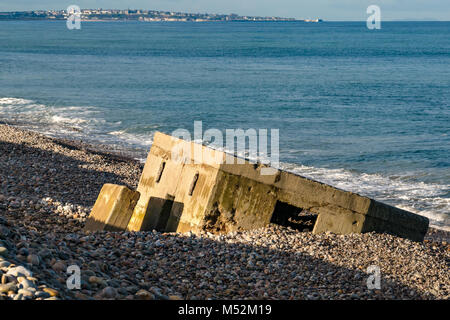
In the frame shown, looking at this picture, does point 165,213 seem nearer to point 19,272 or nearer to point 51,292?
point 19,272

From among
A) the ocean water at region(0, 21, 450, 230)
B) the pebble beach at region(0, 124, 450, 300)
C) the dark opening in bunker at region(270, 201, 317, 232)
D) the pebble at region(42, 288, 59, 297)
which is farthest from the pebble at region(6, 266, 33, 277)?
the ocean water at region(0, 21, 450, 230)

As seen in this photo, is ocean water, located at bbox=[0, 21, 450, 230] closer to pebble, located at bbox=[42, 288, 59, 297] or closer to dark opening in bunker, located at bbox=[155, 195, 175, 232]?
dark opening in bunker, located at bbox=[155, 195, 175, 232]

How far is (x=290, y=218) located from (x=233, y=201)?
1.74 meters

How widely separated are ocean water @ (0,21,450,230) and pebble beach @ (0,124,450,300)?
731cm

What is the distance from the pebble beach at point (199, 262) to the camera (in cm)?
577

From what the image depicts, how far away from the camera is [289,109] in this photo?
33156 mm

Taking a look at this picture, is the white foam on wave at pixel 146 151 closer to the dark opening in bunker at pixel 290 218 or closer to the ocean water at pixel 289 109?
the ocean water at pixel 289 109

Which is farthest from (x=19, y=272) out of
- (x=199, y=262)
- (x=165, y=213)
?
(x=165, y=213)

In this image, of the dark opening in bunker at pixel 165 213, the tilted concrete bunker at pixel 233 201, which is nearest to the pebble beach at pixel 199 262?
the tilted concrete bunker at pixel 233 201

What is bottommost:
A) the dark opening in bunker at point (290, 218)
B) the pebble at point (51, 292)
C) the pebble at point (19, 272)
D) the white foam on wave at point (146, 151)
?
the white foam on wave at point (146, 151)

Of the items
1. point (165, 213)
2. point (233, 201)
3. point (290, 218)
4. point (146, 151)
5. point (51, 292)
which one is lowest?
point (146, 151)

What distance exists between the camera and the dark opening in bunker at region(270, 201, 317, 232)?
383 inches

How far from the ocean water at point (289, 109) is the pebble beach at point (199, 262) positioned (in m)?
7.31
